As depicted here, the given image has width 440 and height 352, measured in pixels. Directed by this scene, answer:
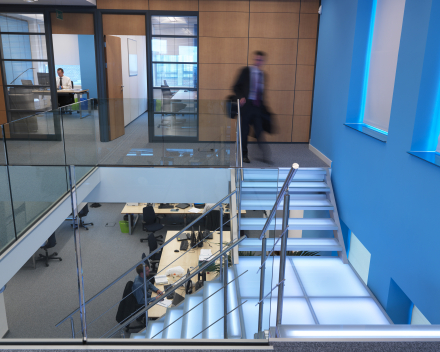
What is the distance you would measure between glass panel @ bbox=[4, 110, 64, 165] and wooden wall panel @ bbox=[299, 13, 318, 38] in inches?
184

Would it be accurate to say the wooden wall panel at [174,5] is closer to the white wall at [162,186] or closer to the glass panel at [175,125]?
the glass panel at [175,125]

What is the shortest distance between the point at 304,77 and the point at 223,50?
5.43ft

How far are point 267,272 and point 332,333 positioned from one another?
51 centimetres

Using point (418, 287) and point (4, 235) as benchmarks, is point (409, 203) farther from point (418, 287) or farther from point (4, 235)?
point (4, 235)

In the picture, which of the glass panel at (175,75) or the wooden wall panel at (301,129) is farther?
the wooden wall panel at (301,129)

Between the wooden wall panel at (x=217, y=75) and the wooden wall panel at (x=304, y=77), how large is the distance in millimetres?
1136

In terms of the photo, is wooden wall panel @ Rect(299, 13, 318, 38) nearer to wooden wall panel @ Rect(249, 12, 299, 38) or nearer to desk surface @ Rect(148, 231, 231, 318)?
wooden wall panel @ Rect(249, 12, 299, 38)

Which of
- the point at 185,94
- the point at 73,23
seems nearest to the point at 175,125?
the point at 185,94

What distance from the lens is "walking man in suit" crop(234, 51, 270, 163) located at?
5259 millimetres

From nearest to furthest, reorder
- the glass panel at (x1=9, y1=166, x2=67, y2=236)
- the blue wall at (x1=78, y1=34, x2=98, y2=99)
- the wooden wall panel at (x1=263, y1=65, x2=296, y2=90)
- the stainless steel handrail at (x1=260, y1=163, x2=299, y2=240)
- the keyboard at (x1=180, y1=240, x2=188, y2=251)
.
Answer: the stainless steel handrail at (x1=260, y1=163, x2=299, y2=240)
the glass panel at (x1=9, y1=166, x2=67, y2=236)
the keyboard at (x1=180, y1=240, x2=188, y2=251)
the wooden wall panel at (x1=263, y1=65, x2=296, y2=90)
the blue wall at (x1=78, y1=34, x2=98, y2=99)

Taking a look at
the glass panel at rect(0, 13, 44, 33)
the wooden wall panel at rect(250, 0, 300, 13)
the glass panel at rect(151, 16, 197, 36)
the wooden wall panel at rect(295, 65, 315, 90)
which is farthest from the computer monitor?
the wooden wall panel at rect(295, 65, 315, 90)

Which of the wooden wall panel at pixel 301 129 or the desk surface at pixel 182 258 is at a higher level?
the wooden wall panel at pixel 301 129

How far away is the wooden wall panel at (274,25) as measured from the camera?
693cm

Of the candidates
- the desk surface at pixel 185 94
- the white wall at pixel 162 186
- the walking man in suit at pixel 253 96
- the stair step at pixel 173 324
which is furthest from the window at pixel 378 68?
the desk surface at pixel 185 94
